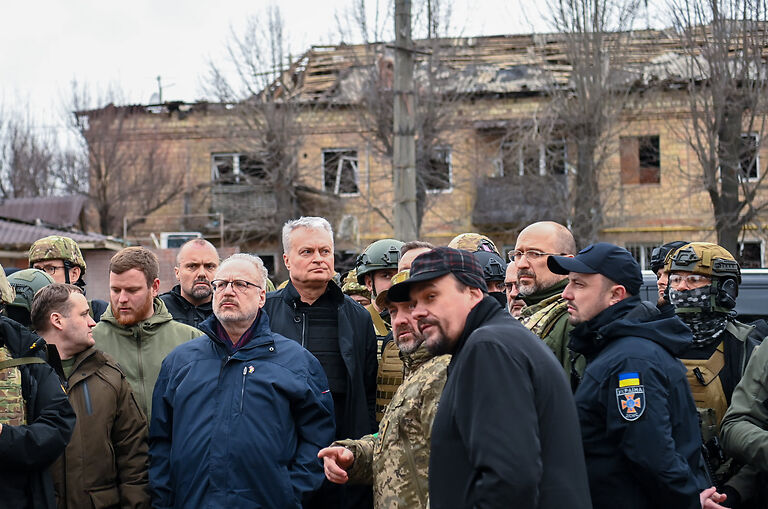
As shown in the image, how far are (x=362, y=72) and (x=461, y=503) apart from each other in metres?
20.2

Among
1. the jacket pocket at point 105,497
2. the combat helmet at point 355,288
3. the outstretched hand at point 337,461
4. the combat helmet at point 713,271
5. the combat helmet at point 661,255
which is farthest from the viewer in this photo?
the combat helmet at point 355,288

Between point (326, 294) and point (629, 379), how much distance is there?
7.07 feet

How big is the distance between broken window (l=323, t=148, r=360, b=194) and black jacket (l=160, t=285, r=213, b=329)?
66.7 ft

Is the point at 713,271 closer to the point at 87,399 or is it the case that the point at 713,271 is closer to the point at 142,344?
the point at 142,344

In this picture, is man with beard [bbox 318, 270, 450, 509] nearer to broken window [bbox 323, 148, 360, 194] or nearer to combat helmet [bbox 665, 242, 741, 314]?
combat helmet [bbox 665, 242, 741, 314]

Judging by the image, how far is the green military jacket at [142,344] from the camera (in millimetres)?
4844

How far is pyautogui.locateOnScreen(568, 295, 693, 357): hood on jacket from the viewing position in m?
3.66

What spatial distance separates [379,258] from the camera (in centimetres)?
563

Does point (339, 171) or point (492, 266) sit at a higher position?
point (339, 171)

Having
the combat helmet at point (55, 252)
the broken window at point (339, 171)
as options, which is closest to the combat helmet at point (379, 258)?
the combat helmet at point (55, 252)

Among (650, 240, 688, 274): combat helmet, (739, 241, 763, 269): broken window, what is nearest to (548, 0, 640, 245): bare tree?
(739, 241, 763, 269): broken window

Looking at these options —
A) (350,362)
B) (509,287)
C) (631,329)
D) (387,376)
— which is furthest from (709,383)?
(350,362)

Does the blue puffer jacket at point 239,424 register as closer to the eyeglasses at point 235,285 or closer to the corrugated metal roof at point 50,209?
the eyeglasses at point 235,285

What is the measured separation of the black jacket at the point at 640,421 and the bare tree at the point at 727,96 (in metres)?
12.4
